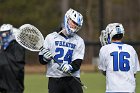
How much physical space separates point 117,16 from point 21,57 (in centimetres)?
1969

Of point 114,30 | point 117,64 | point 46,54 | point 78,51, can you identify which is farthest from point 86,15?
point 117,64

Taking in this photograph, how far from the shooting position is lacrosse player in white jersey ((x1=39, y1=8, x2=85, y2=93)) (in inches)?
354

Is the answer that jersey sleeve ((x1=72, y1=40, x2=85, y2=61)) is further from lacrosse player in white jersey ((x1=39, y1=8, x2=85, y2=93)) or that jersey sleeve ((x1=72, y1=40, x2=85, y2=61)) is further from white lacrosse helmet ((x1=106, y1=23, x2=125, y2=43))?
white lacrosse helmet ((x1=106, y1=23, x2=125, y2=43))

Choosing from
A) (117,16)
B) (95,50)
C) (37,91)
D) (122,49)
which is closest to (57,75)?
(122,49)

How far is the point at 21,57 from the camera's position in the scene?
10.4 m

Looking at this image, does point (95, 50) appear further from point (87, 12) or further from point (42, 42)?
point (42, 42)

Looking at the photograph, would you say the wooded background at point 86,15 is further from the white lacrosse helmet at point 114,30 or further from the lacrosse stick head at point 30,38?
the white lacrosse helmet at point 114,30

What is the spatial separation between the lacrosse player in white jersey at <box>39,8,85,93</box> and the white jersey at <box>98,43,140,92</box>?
69cm

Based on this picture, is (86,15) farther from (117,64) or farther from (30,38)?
(117,64)

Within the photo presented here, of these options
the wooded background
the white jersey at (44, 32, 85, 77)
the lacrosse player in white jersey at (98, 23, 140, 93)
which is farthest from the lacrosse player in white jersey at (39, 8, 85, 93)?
the wooded background

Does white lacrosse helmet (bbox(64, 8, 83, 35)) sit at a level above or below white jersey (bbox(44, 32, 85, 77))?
above

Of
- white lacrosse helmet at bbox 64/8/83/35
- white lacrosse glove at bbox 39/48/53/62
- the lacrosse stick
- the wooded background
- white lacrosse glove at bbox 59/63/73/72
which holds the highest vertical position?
the wooded background

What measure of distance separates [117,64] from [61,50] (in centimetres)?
103

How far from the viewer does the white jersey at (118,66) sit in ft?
27.2
